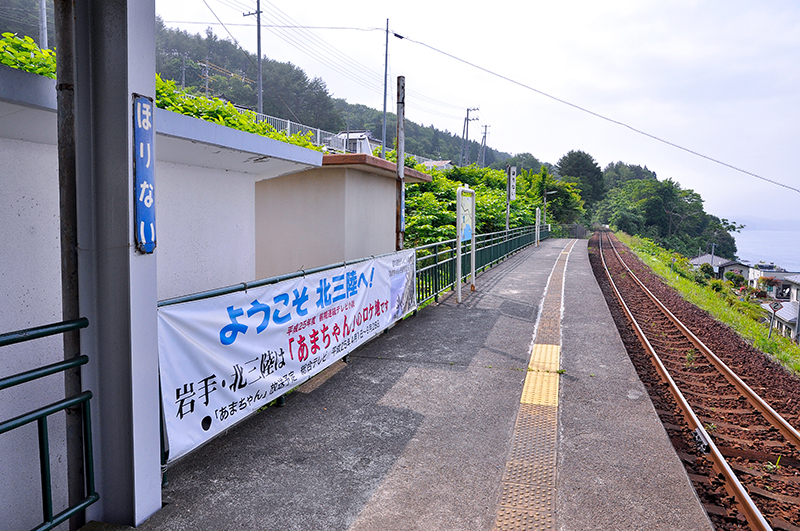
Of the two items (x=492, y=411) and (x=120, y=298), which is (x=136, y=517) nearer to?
(x=120, y=298)

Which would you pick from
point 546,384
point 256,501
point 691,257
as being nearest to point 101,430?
point 256,501

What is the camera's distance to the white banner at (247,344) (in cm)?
361

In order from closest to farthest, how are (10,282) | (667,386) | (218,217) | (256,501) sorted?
(10,282)
(256,501)
(218,217)
(667,386)

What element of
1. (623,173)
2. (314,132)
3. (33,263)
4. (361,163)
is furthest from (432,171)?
(623,173)

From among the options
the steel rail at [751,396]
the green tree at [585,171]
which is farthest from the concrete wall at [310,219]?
Answer: the green tree at [585,171]

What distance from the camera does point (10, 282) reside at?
3.20 m

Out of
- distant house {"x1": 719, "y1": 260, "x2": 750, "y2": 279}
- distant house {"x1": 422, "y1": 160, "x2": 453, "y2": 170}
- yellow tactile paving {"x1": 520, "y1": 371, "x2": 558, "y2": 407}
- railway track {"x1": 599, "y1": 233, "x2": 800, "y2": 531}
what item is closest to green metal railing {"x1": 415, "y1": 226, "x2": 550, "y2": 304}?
yellow tactile paving {"x1": 520, "y1": 371, "x2": 558, "y2": 407}

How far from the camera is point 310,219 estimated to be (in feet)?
29.6

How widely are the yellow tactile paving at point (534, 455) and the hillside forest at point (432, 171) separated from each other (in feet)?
20.3

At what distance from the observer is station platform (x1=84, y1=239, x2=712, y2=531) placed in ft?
11.0

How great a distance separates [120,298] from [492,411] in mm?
3620

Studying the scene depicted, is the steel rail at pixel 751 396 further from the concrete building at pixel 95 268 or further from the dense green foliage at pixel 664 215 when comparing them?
the dense green foliage at pixel 664 215

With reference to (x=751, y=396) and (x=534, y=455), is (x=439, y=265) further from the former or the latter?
(x=534, y=455)

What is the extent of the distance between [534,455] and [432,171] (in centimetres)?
2143
